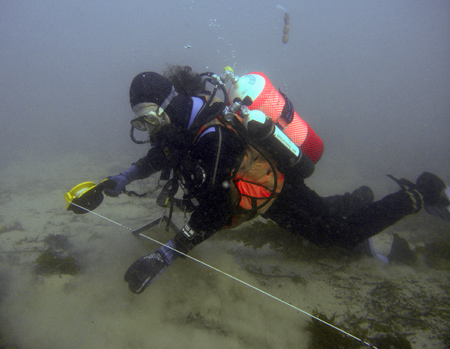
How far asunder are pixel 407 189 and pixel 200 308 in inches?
116

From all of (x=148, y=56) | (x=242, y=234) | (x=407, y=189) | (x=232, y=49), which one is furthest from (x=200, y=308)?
(x=148, y=56)

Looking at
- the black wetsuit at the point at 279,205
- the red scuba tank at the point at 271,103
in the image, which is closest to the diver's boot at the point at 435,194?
the black wetsuit at the point at 279,205

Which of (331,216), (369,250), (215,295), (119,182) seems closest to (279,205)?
(331,216)

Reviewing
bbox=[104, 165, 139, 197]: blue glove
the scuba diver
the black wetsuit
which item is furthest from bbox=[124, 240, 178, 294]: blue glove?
bbox=[104, 165, 139, 197]: blue glove

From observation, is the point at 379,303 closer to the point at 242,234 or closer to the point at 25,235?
the point at 242,234

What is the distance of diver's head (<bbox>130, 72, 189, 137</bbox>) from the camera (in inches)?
85.0

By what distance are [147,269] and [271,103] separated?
94.0 inches

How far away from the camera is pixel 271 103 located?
107 inches

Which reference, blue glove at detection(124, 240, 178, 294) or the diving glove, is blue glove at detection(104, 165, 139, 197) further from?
the diving glove

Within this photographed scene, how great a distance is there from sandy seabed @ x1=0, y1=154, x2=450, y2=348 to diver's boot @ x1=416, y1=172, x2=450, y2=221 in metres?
0.74

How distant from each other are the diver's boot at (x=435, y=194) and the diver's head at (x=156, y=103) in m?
3.10

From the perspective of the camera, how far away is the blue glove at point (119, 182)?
109 inches

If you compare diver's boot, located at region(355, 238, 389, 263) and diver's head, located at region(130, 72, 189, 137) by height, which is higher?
diver's head, located at region(130, 72, 189, 137)

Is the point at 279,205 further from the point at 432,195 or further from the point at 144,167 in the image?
the point at 144,167
